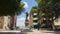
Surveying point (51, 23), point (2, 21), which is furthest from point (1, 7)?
point (2, 21)

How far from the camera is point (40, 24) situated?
207 ft

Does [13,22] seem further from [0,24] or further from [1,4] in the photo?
[1,4]

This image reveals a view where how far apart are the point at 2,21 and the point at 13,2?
40450mm

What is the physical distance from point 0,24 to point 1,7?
40730 millimetres

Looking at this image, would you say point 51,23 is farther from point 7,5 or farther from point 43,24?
point 7,5

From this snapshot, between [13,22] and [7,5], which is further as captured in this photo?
[13,22]

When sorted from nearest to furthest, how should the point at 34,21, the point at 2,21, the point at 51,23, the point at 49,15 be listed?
the point at 49,15
the point at 51,23
the point at 2,21
the point at 34,21

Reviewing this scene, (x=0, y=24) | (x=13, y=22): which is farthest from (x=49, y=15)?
(x=13, y=22)

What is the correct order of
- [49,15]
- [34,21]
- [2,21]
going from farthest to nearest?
[34,21] < [2,21] < [49,15]

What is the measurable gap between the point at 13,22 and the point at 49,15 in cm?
4052

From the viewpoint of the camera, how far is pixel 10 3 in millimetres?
19578

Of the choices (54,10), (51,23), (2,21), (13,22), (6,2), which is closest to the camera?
(6,2)

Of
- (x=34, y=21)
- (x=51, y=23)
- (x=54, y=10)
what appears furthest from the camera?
(x=34, y=21)

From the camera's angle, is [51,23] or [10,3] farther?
[51,23]
